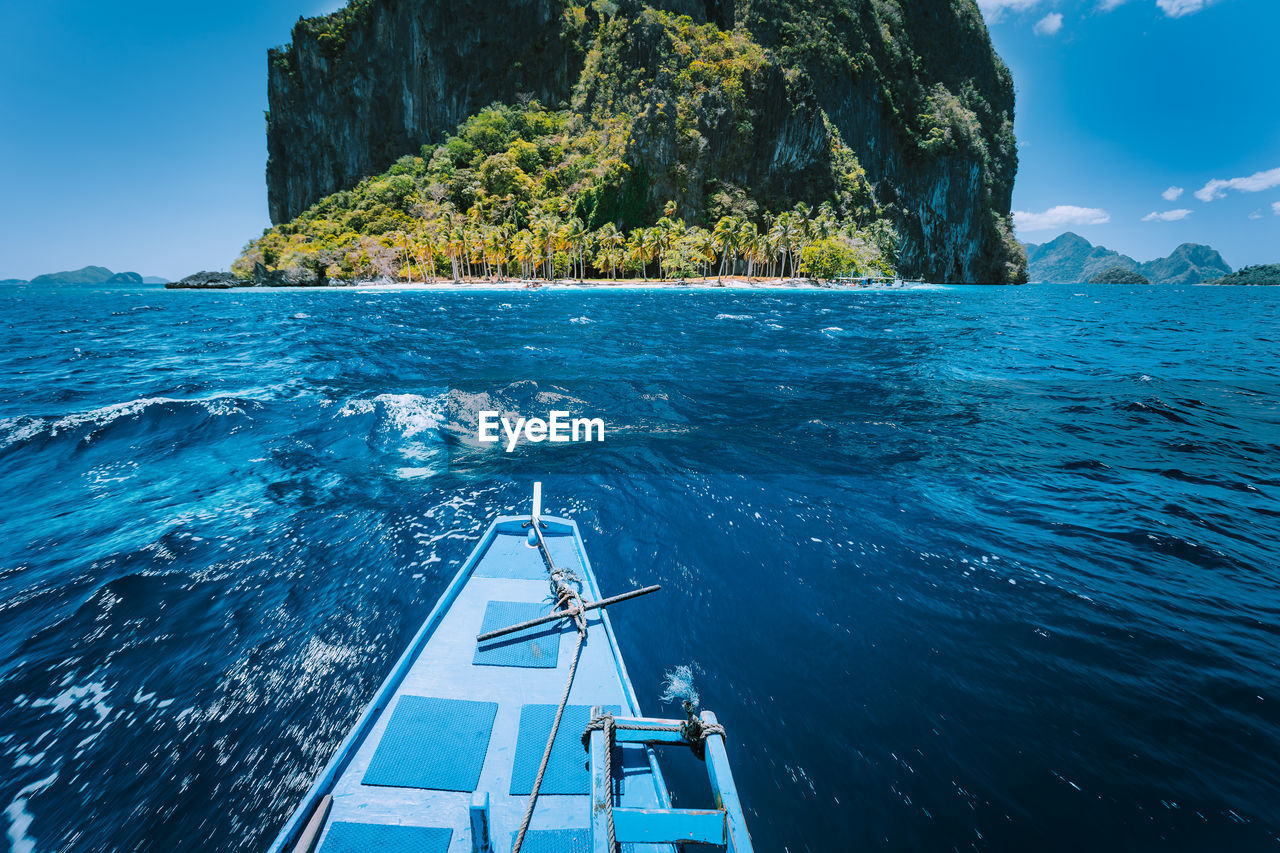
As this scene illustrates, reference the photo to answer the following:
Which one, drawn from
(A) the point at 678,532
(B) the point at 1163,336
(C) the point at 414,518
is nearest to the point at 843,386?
(A) the point at 678,532

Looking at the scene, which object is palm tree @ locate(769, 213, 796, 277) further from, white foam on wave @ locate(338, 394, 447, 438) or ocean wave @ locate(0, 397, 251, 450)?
ocean wave @ locate(0, 397, 251, 450)

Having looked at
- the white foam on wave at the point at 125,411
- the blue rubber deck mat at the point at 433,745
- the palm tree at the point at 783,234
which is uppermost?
the palm tree at the point at 783,234

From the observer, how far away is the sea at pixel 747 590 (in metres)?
5.05

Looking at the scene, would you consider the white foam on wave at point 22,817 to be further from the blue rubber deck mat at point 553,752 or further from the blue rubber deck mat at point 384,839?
the blue rubber deck mat at point 553,752

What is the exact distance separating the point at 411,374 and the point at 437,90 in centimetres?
16605

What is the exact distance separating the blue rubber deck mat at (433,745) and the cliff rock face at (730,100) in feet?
375

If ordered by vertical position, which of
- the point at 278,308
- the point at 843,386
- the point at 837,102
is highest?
the point at 837,102

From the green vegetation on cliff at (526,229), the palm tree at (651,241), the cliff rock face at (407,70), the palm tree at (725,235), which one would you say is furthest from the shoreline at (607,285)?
the cliff rock face at (407,70)

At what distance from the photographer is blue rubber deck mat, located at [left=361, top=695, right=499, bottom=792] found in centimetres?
439

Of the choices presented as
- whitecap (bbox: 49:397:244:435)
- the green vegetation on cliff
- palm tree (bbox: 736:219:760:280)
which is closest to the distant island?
the green vegetation on cliff

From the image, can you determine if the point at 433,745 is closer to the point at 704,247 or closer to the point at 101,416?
the point at 101,416

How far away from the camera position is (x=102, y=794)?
4.96 m

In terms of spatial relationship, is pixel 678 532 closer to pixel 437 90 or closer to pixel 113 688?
pixel 113 688

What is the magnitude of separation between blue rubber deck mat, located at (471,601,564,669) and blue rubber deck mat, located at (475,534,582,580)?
2.63ft
